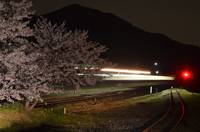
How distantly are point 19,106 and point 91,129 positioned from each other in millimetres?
5598

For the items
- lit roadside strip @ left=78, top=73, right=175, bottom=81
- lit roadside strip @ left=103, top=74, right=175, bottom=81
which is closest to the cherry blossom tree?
lit roadside strip @ left=78, top=73, right=175, bottom=81

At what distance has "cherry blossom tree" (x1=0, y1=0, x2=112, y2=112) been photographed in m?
11.1

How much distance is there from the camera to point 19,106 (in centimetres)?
1448

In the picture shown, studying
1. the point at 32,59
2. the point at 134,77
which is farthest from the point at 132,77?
the point at 32,59

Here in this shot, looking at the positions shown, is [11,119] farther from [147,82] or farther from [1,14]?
[147,82]

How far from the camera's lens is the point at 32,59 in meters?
12.1

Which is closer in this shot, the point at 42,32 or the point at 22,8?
the point at 22,8

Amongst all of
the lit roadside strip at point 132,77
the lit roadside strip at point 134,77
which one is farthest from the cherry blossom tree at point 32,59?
the lit roadside strip at point 134,77

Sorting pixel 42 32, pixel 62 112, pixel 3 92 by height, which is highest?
pixel 42 32

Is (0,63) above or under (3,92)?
above

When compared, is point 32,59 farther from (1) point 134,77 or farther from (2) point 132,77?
(1) point 134,77

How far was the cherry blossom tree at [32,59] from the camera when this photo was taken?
438 inches

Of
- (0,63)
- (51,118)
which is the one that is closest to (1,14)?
(0,63)

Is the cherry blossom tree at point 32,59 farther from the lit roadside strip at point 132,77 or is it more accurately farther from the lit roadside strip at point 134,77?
the lit roadside strip at point 134,77
